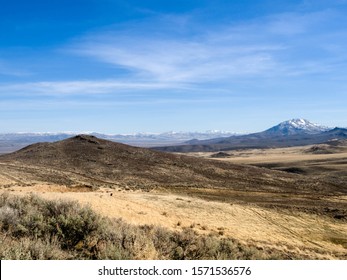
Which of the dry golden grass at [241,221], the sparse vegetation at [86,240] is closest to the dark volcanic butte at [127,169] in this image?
the dry golden grass at [241,221]

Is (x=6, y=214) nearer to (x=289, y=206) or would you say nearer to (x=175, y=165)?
(x=289, y=206)

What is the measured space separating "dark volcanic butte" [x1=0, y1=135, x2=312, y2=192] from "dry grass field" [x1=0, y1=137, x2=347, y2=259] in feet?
1.49

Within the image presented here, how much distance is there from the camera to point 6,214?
39.2 ft

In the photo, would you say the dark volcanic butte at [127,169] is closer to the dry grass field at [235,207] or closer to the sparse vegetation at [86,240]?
the dry grass field at [235,207]

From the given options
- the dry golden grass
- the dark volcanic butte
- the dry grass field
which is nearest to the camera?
the dry golden grass

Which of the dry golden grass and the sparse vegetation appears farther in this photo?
the dry golden grass

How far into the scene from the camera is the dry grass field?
20969mm

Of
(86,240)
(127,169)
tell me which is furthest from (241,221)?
(127,169)

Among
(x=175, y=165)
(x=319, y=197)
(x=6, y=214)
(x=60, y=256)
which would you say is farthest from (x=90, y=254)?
(x=175, y=165)

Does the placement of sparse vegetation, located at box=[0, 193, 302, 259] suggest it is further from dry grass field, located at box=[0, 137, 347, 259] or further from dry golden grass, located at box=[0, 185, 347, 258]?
dry golden grass, located at box=[0, 185, 347, 258]

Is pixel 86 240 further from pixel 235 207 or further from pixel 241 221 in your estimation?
pixel 235 207

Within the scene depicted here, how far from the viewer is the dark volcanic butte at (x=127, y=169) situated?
45.8 m

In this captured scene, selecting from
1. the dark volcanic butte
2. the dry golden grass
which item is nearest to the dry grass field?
the dry golden grass
